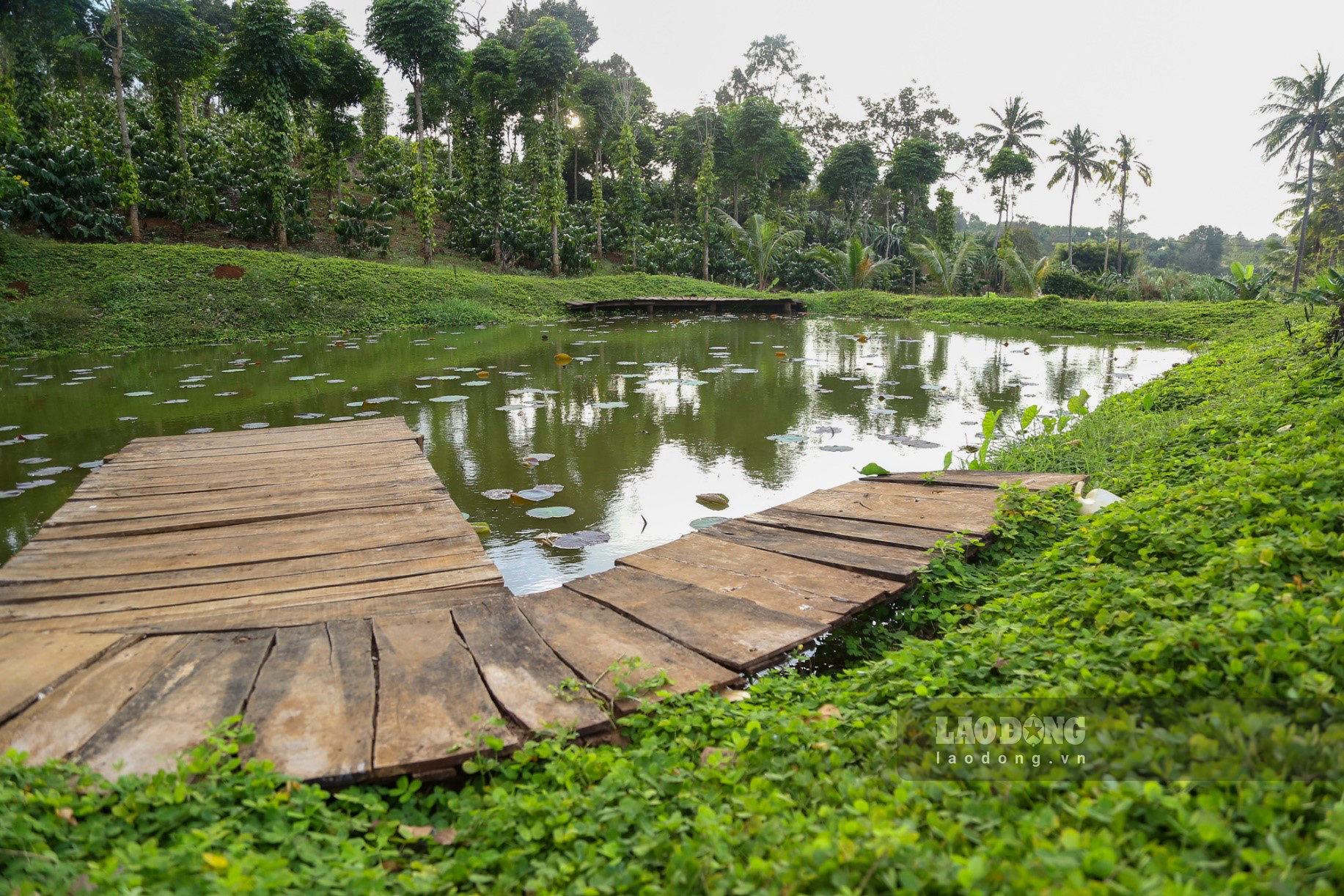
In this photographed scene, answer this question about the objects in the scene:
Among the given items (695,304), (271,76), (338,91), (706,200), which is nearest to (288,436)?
(695,304)

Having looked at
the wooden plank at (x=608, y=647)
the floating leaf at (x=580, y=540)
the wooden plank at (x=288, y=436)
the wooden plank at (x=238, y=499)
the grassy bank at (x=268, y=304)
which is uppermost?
the grassy bank at (x=268, y=304)

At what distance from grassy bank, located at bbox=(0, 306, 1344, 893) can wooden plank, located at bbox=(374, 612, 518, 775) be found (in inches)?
2.2

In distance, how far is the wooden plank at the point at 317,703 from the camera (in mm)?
1199

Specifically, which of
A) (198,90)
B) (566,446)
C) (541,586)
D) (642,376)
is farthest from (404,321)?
(198,90)

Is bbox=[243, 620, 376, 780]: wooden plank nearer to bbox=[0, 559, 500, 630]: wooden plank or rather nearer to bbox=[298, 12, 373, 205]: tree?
bbox=[0, 559, 500, 630]: wooden plank

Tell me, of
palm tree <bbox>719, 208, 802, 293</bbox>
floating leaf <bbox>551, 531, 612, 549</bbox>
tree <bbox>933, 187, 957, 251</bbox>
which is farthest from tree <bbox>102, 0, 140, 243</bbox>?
tree <bbox>933, 187, 957, 251</bbox>

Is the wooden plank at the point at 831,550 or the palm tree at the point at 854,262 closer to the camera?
the wooden plank at the point at 831,550

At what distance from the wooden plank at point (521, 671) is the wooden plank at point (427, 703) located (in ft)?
0.10

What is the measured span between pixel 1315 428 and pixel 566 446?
3173 mm

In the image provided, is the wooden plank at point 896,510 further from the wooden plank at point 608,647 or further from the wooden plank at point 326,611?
the wooden plank at point 326,611

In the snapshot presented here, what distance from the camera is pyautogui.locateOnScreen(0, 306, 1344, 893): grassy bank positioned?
84 cm

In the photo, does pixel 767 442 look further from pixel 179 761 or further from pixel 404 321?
pixel 404 321

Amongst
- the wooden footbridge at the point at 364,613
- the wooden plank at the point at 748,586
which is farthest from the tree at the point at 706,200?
the wooden plank at the point at 748,586

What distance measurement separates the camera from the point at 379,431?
3592 millimetres
